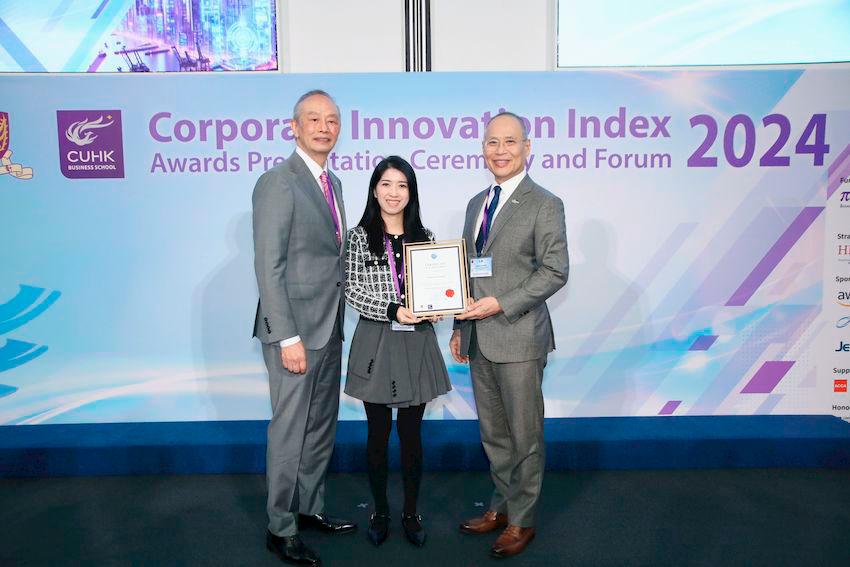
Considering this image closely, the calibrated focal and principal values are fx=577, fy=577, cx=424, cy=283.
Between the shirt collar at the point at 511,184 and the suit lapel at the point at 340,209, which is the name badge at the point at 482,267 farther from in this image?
the suit lapel at the point at 340,209

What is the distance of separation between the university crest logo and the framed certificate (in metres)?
2.71

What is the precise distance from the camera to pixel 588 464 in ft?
10.7

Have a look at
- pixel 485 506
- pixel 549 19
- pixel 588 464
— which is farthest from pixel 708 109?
pixel 485 506

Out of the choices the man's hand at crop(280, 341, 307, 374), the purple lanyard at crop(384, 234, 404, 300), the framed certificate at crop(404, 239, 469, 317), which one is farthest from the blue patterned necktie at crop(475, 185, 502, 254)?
the man's hand at crop(280, 341, 307, 374)

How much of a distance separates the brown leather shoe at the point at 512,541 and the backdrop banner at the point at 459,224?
50.7 inches

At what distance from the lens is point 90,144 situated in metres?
3.51

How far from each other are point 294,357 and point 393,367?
0.39 metres

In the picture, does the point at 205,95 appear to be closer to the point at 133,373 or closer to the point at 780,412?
the point at 133,373

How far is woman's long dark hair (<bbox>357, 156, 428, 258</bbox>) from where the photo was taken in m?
2.30

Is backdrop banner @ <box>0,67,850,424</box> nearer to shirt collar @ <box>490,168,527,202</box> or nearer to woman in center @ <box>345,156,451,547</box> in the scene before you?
shirt collar @ <box>490,168,527,202</box>

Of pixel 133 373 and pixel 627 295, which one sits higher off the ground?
pixel 627 295

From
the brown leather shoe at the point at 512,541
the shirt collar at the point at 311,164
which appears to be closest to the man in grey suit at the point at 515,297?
the brown leather shoe at the point at 512,541

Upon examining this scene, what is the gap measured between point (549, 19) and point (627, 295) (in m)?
1.79

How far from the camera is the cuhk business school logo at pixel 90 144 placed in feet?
11.4
